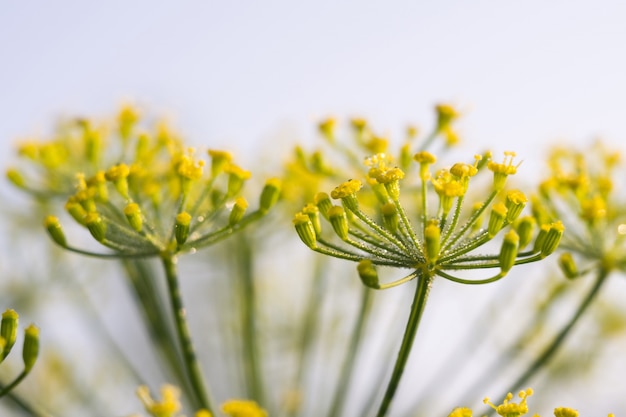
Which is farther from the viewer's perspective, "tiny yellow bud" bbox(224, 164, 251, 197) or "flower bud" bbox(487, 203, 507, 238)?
"tiny yellow bud" bbox(224, 164, 251, 197)

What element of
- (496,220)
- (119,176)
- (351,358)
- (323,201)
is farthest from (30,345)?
(351,358)

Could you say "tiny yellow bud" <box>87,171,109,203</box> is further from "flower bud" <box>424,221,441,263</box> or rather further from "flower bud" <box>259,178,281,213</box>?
"flower bud" <box>424,221,441,263</box>

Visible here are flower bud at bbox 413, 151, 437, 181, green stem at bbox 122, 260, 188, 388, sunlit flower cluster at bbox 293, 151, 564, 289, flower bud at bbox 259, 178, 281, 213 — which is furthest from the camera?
green stem at bbox 122, 260, 188, 388

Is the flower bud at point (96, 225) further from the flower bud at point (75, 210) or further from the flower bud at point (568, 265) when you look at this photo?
the flower bud at point (568, 265)

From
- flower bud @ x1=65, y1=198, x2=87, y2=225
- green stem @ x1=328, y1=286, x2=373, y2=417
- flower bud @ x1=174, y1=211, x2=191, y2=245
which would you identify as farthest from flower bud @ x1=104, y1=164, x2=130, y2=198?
green stem @ x1=328, y1=286, x2=373, y2=417

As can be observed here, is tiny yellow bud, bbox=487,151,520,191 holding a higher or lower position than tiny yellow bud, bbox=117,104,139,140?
higher

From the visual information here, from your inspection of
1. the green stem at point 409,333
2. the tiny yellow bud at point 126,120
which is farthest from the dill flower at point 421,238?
the tiny yellow bud at point 126,120

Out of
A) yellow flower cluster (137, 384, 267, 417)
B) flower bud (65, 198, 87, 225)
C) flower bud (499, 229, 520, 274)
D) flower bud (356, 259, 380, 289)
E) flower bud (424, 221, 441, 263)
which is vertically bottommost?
yellow flower cluster (137, 384, 267, 417)

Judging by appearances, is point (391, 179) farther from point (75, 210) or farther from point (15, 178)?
point (15, 178)
